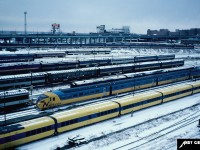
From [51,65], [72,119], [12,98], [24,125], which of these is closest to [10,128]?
[24,125]

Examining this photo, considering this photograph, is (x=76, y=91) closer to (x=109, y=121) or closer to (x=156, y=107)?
(x=109, y=121)

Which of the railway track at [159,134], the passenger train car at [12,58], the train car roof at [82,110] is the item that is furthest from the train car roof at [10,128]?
the passenger train car at [12,58]

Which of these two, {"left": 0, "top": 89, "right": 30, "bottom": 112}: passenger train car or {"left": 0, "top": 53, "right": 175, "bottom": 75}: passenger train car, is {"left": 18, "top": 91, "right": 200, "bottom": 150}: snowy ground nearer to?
{"left": 0, "top": 89, "right": 30, "bottom": 112}: passenger train car

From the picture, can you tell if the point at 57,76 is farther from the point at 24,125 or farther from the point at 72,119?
the point at 24,125

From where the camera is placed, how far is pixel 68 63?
233ft

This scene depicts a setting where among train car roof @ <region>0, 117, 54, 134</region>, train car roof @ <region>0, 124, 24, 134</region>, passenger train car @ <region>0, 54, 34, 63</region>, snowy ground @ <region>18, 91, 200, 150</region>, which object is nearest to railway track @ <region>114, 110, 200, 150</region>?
snowy ground @ <region>18, 91, 200, 150</region>

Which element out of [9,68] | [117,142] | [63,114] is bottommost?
[117,142]

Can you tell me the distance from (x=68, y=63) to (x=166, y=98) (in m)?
33.8

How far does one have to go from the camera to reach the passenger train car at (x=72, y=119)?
27.0 m

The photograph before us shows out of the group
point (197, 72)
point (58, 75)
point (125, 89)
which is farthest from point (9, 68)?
point (197, 72)

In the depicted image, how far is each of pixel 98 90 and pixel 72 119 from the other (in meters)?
15.2

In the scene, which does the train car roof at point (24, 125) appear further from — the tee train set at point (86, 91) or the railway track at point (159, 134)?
the tee train set at point (86, 91)

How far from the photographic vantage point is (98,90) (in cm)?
4653

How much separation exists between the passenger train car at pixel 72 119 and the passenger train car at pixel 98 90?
680 centimetres
